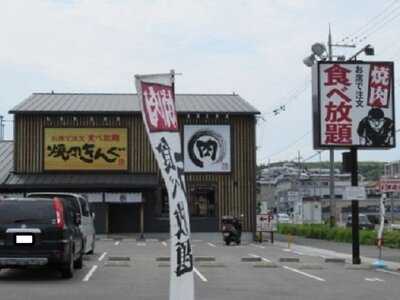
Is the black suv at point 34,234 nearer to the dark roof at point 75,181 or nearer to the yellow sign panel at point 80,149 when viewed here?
the dark roof at point 75,181

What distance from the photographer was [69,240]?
17.1m

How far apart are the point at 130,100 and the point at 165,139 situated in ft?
132

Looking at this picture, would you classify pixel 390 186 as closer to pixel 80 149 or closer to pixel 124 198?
pixel 124 198

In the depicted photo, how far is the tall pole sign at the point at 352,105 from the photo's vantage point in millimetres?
23672

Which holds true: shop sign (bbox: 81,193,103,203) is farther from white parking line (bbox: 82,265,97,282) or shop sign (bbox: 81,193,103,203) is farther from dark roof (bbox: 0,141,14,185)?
white parking line (bbox: 82,265,97,282)

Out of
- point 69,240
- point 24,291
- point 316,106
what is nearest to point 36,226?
point 69,240

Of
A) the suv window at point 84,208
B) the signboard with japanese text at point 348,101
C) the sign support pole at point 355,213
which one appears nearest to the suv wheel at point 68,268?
the suv window at point 84,208

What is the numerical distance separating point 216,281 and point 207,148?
27.2m

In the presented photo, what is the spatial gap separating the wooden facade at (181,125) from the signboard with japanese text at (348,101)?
69.8ft

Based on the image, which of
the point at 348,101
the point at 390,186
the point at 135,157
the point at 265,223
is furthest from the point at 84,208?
the point at 135,157

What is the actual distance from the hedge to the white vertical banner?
26.5 m

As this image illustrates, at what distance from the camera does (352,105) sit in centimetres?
2377

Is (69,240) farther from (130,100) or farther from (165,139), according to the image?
(130,100)

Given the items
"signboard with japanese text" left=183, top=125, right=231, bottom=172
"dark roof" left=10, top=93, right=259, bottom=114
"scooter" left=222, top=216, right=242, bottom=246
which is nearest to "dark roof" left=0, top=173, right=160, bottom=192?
"signboard with japanese text" left=183, top=125, right=231, bottom=172
